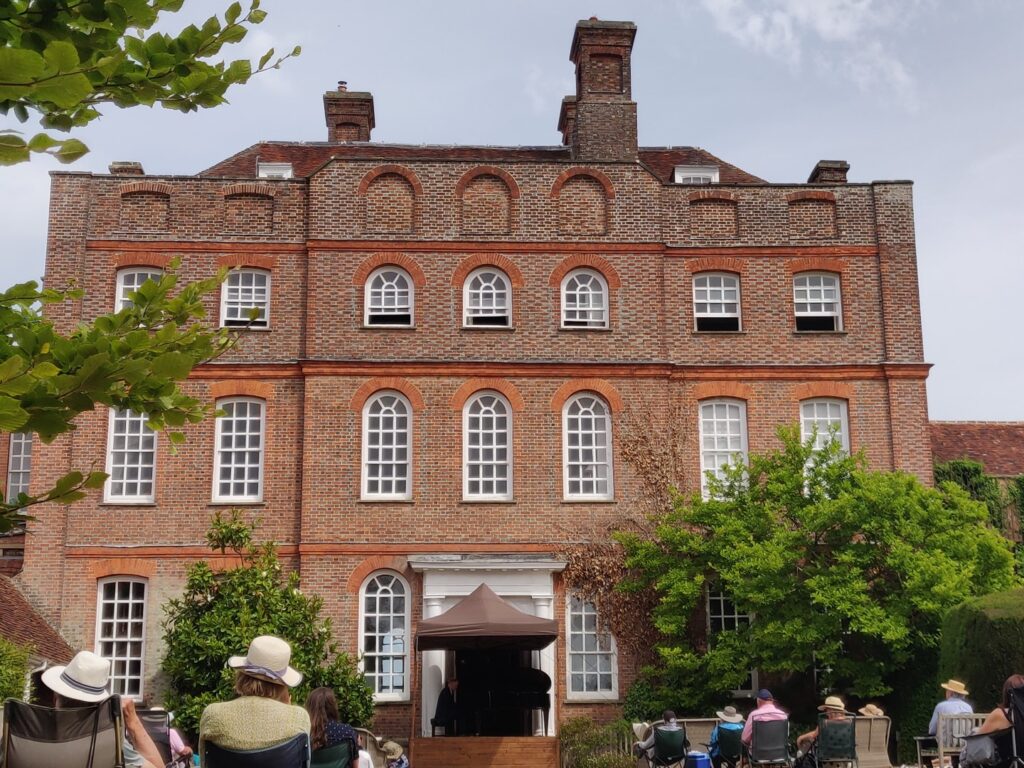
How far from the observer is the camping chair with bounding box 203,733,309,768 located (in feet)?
19.4

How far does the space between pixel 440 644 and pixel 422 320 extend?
23.6 ft

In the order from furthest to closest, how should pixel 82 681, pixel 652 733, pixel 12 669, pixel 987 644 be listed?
pixel 12 669, pixel 652 733, pixel 987 644, pixel 82 681

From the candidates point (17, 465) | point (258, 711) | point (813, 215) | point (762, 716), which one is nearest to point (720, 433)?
point (813, 215)

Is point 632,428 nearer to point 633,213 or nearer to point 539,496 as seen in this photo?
point 539,496

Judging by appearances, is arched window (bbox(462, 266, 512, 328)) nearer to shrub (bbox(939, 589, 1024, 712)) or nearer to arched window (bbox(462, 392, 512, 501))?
arched window (bbox(462, 392, 512, 501))

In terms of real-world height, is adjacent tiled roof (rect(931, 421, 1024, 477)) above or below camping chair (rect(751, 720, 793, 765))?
above

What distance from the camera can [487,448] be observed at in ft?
80.6

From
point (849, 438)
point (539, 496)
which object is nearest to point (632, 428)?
point (539, 496)

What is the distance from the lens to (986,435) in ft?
94.3

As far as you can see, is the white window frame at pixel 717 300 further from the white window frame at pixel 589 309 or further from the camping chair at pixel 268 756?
the camping chair at pixel 268 756

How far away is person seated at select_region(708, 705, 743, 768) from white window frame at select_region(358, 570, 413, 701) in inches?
280

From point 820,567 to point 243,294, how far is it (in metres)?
12.2

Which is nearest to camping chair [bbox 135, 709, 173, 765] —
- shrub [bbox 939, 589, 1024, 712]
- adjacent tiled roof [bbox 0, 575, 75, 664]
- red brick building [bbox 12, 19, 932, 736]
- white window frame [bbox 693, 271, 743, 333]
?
adjacent tiled roof [bbox 0, 575, 75, 664]

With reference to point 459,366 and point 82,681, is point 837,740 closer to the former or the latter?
point 82,681
